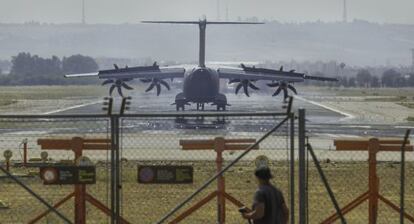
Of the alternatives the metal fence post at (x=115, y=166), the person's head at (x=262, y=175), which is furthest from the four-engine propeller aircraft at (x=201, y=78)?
the person's head at (x=262, y=175)

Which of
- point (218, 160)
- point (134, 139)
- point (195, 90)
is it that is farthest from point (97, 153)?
point (195, 90)

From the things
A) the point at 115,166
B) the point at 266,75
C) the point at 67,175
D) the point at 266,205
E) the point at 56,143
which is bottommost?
the point at 266,205

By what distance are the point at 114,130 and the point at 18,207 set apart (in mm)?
6178

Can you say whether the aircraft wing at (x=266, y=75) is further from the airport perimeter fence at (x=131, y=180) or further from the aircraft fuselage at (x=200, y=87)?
the airport perimeter fence at (x=131, y=180)

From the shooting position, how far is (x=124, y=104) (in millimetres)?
12609

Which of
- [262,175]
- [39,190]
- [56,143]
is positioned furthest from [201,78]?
[262,175]

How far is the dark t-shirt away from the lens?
11.2m

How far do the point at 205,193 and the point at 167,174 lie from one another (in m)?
7.11

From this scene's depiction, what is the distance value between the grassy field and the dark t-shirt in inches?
181

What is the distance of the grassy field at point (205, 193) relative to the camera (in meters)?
16.9

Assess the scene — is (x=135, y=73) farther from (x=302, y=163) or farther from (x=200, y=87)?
(x=302, y=163)

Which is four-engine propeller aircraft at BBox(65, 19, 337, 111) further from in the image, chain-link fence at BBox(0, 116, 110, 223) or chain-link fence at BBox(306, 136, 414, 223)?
chain-link fence at BBox(0, 116, 110, 223)

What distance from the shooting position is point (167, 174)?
1305cm

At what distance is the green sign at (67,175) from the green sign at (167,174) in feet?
2.48
